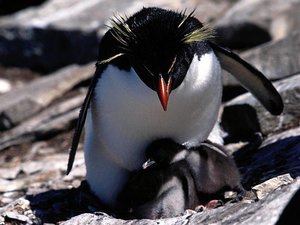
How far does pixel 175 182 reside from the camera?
350 cm

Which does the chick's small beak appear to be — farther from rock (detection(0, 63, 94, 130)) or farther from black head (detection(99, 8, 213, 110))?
rock (detection(0, 63, 94, 130))

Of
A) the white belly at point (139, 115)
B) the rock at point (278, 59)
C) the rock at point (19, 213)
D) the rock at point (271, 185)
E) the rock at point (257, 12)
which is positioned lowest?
the rock at point (271, 185)

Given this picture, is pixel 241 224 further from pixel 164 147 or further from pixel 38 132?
pixel 38 132

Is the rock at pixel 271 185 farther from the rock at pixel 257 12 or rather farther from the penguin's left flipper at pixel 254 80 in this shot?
the rock at pixel 257 12

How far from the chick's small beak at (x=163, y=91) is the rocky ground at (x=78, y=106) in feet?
1.46

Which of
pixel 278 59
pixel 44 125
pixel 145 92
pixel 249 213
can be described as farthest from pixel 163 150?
pixel 44 125

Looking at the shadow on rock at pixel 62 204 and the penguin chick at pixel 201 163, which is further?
the shadow on rock at pixel 62 204

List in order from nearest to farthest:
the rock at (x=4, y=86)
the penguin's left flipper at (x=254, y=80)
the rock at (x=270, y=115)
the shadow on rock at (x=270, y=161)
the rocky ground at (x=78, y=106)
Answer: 1. the rocky ground at (x=78, y=106)
2. the shadow on rock at (x=270, y=161)
3. the penguin's left flipper at (x=254, y=80)
4. the rock at (x=270, y=115)
5. the rock at (x=4, y=86)

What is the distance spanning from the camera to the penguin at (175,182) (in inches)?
137

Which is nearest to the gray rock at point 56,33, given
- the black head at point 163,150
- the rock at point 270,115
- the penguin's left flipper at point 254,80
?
the rock at point 270,115

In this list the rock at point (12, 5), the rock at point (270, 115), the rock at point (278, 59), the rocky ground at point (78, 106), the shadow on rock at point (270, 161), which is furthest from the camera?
the rock at point (12, 5)

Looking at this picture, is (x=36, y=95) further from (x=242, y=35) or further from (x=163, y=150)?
(x=163, y=150)

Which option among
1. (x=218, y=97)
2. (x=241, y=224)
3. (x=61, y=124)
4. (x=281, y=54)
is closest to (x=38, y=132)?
(x=61, y=124)

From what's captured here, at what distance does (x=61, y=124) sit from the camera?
5.57 meters
